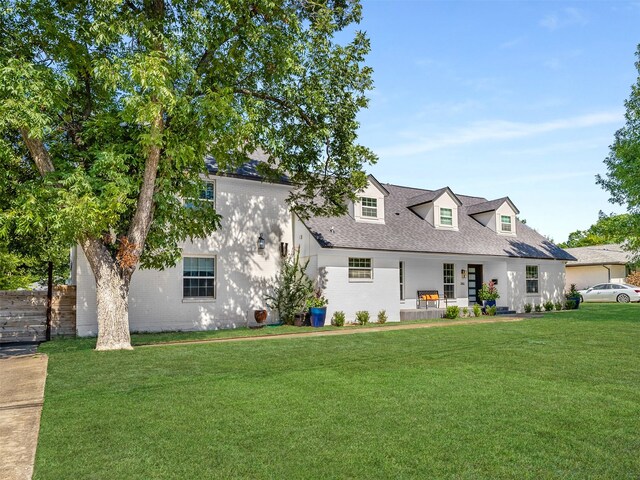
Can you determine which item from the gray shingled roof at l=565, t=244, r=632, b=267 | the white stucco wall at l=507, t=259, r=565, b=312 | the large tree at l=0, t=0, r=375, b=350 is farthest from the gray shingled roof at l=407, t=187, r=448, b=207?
the gray shingled roof at l=565, t=244, r=632, b=267

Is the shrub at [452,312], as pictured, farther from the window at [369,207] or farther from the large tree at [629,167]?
the large tree at [629,167]


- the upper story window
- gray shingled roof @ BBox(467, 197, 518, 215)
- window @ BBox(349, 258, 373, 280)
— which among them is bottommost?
window @ BBox(349, 258, 373, 280)

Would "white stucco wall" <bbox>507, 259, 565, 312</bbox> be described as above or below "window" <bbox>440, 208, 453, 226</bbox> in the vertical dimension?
below

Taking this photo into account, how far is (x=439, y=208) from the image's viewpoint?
Result: 2397 cm

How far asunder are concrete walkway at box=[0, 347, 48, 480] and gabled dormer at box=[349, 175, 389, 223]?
13.9 metres

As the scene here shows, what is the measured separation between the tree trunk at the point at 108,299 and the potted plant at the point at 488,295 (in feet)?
56.3

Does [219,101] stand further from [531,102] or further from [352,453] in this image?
[531,102]

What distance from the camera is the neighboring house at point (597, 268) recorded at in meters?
39.3

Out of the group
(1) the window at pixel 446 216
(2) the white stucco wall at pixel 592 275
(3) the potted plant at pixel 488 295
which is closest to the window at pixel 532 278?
(3) the potted plant at pixel 488 295

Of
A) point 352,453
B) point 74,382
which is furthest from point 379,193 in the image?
point 352,453

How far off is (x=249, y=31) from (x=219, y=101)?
103 inches

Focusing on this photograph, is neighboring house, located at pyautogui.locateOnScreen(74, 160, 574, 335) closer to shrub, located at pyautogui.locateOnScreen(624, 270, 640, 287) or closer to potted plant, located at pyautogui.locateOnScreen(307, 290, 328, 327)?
potted plant, located at pyautogui.locateOnScreen(307, 290, 328, 327)

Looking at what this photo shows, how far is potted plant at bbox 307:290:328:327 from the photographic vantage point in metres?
17.6

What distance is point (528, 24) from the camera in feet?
41.7
